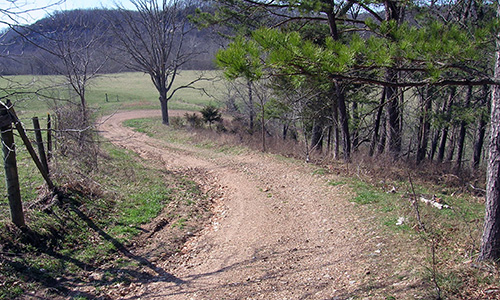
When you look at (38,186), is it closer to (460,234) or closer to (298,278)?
(298,278)

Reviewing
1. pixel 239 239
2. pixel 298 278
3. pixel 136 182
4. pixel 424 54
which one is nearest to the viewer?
pixel 424 54

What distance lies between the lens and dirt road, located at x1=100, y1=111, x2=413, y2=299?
5082mm

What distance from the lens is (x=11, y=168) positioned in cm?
580

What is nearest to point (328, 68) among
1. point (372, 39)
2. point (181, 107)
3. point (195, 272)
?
point (372, 39)

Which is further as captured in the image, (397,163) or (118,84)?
(118,84)

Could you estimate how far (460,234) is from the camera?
560 centimetres

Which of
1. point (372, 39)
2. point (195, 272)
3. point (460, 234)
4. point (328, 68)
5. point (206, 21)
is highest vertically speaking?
point (206, 21)

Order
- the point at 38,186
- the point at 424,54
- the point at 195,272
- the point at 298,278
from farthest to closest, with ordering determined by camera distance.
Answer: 1. the point at 38,186
2. the point at 195,272
3. the point at 298,278
4. the point at 424,54

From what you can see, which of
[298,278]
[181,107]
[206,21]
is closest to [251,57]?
[298,278]

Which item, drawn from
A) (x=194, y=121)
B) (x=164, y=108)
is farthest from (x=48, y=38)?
(x=164, y=108)

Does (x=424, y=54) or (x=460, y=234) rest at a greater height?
(x=424, y=54)

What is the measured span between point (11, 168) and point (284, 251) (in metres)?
4.86

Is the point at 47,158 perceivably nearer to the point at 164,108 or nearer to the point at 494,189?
the point at 494,189

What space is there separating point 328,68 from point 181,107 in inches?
1431
